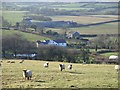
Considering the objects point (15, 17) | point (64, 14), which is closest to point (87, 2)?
point (64, 14)

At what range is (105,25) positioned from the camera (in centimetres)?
8919

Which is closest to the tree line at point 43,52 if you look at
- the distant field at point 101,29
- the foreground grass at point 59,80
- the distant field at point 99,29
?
the foreground grass at point 59,80

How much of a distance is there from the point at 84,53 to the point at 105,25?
44898 mm

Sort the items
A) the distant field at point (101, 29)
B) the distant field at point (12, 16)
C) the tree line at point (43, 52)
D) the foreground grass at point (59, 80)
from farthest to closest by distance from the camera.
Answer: the distant field at point (12, 16) → the distant field at point (101, 29) → the tree line at point (43, 52) → the foreground grass at point (59, 80)

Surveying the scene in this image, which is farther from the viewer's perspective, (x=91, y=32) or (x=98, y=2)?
(x=98, y=2)

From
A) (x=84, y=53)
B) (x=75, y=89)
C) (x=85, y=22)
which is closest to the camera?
(x=75, y=89)

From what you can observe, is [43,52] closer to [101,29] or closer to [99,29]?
[101,29]

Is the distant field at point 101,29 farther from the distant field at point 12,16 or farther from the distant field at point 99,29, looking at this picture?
the distant field at point 12,16

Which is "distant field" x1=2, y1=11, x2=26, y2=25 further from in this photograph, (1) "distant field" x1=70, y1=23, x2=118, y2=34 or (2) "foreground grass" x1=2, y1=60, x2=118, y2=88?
(2) "foreground grass" x1=2, y1=60, x2=118, y2=88

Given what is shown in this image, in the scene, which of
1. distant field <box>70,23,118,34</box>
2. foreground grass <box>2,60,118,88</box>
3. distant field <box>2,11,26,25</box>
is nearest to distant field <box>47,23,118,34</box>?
distant field <box>70,23,118,34</box>

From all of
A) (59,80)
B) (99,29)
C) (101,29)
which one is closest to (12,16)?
(99,29)

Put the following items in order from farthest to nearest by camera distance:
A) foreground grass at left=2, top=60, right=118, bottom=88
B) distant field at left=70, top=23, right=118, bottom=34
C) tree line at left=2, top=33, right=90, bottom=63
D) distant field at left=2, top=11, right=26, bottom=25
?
1. distant field at left=2, top=11, right=26, bottom=25
2. distant field at left=70, top=23, right=118, bottom=34
3. tree line at left=2, top=33, right=90, bottom=63
4. foreground grass at left=2, top=60, right=118, bottom=88

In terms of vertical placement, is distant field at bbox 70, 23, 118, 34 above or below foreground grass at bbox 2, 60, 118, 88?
above

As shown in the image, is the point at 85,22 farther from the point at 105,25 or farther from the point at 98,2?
the point at 98,2
